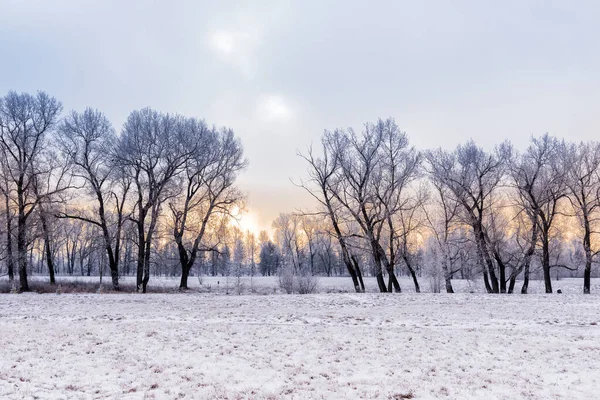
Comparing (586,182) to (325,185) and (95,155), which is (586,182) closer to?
(325,185)

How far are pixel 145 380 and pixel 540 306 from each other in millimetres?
17489

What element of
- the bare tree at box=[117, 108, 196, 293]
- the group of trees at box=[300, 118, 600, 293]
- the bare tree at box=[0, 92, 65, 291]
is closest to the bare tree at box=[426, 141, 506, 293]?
the group of trees at box=[300, 118, 600, 293]

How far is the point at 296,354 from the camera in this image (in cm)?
924

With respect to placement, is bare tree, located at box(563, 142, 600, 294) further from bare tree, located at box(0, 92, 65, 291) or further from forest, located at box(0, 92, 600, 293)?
bare tree, located at box(0, 92, 65, 291)

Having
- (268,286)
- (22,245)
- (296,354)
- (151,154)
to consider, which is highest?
(151,154)

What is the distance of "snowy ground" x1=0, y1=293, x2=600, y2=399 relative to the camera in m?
6.95

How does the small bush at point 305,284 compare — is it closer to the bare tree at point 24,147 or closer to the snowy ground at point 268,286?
the snowy ground at point 268,286

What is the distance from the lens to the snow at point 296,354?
695 centimetres

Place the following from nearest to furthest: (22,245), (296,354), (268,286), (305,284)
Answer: (296,354) → (22,245) → (305,284) → (268,286)

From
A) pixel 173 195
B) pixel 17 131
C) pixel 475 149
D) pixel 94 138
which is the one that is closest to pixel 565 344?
pixel 475 149

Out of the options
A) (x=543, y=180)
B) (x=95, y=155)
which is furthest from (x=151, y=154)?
(x=543, y=180)

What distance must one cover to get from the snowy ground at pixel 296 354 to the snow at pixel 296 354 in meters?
0.03

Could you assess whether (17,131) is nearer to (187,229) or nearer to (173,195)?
(173,195)

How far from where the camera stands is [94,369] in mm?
7926
